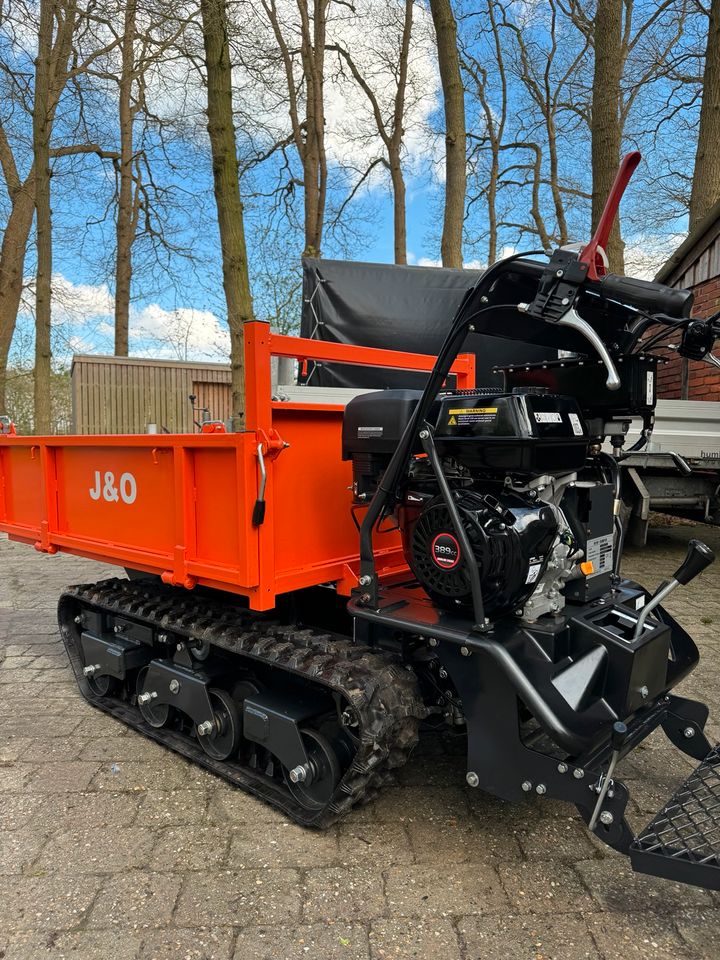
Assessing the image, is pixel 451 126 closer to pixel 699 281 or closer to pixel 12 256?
pixel 699 281

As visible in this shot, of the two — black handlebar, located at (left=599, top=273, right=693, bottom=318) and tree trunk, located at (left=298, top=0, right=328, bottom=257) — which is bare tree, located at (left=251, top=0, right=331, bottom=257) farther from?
black handlebar, located at (left=599, top=273, right=693, bottom=318)

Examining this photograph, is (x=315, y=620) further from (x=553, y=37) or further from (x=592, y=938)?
(x=553, y=37)

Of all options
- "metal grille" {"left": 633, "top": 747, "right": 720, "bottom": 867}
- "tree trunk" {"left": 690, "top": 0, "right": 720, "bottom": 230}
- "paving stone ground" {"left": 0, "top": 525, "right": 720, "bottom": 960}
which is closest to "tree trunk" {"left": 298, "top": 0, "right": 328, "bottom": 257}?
"tree trunk" {"left": 690, "top": 0, "right": 720, "bottom": 230}

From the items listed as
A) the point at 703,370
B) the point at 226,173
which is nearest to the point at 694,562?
the point at 226,173

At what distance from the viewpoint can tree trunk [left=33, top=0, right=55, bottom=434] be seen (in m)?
12.1

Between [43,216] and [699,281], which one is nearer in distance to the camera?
[699,281]

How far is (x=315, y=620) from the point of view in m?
3.72

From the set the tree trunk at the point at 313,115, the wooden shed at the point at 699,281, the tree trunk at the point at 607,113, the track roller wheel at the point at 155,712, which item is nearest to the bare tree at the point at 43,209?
the tree trunk at the point at 313,115

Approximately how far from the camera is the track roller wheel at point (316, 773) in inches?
110

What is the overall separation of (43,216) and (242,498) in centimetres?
1307

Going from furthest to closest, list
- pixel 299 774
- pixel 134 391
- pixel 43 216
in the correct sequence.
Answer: pixel 134 391 → pixel 43 216 → pixel 299 774

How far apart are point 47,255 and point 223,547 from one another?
43.3ft

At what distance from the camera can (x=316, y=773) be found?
9.32 ft

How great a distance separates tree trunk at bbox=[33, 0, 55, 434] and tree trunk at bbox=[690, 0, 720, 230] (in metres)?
10.3
